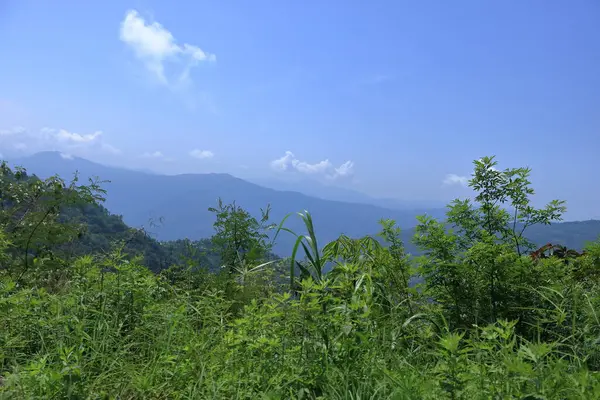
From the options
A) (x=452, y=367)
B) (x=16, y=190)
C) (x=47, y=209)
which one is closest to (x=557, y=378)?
(x=452, y=367)

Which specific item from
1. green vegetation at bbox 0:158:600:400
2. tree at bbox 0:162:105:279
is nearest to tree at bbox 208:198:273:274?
green vegetation at bbox 0:158:600:400

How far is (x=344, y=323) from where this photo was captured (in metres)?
2.06

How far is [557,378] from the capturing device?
5.15ft

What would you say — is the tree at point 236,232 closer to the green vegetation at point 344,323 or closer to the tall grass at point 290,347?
the green vegetation at point 344,323

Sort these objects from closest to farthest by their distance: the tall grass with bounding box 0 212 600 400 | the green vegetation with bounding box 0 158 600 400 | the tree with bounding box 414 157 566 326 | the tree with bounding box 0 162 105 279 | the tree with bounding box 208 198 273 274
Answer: the tall grass with bounding box 0 212 600 400, the green vegetation with bounding box 0 158 600 400, the tree with bounding box 414 157 566 326, the tree with bounding box 0 162 105 279, the tree with bounding box 208 198 273 274

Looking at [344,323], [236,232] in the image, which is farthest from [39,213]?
[344,323]

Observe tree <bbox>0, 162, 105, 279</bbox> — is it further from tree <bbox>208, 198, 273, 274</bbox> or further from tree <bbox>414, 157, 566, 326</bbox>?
tree <bbox>414, 157, 566, 326</bbox>

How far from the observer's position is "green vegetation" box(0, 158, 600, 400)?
1845 millimetres

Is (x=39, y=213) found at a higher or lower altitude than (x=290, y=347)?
higher

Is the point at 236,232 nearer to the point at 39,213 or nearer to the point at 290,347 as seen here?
the point at 39,213

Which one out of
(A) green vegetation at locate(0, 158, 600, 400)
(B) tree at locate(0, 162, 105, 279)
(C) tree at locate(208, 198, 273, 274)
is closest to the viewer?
(A) green vegetation at locate(0, 158, 600, 400)

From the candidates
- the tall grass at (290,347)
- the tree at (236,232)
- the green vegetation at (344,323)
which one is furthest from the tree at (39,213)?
the tall grass at (290,347)

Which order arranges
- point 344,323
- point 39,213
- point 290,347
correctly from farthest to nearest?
1. point 39,213
2. point 290,347
3. point 344,323

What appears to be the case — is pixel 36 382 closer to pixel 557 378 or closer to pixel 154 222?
pixel 557 378
